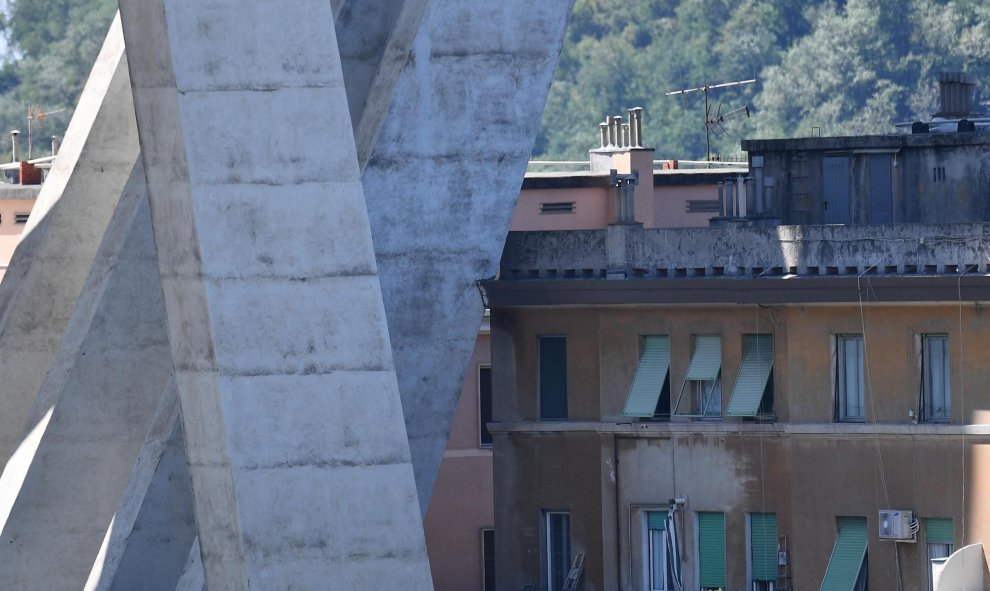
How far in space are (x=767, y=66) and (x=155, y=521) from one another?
9989 cm

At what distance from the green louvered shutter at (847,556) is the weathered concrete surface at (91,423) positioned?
34.4 ft

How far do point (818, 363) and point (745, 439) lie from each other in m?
1.58

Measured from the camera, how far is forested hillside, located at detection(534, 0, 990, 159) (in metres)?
116

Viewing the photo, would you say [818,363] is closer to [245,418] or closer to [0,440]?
[0,440]

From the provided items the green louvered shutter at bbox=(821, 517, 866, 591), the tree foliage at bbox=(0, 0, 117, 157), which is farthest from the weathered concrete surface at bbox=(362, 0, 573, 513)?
the tree foliage at bbox=(0, 0, 117, 157)

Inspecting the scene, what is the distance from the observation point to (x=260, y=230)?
754 inches

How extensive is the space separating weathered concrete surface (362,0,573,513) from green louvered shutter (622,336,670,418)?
3516 mm

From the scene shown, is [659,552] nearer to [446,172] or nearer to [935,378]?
[935,378]

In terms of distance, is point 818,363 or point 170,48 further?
point 818,363

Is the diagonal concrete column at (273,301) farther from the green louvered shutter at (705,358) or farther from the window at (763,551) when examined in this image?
the green louvered shutter at (705,358)

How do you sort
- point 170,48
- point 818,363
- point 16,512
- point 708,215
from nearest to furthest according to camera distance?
point 170,48 → point 16,512 → point 818,363 → point 708,215

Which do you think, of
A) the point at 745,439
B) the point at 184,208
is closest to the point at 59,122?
the point at 745,439

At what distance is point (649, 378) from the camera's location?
36.4 meters

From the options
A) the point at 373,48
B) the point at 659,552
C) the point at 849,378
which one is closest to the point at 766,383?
the point at 849,378
